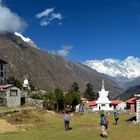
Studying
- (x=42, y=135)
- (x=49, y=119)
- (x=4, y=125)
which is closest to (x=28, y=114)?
(x=49, y=119)

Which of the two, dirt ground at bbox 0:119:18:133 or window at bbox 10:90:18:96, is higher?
window at bbox 10:90:18:96

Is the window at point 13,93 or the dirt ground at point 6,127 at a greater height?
the window at point 13,93

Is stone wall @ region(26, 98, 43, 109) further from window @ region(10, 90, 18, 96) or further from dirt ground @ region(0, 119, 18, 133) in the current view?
dirt ground @ region(0, 119, 18, 133)

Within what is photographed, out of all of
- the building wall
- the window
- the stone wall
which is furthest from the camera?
the stone wall

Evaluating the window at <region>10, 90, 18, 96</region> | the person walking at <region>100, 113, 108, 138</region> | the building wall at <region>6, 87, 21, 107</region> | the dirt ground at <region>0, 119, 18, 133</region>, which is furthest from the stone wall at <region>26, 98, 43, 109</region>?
the person walking at <region>100, 113, 108, 138</region>

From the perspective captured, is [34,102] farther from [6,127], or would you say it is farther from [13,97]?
[6,127]

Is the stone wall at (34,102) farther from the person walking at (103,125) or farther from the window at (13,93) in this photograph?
the person walking at (103,125)

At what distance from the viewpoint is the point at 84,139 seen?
41.7 meters

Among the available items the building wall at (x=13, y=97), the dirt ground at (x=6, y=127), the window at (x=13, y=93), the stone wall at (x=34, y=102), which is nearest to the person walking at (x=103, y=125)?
the dirt ground at (x=6, y=127)

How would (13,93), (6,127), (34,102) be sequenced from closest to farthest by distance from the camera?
(6,127) → (13,93) → (34,102)

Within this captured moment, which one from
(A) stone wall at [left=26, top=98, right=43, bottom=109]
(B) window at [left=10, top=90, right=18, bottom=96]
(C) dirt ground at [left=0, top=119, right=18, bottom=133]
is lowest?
(C) dirt ground at [left=0, top=119, right=18, bottom=133]

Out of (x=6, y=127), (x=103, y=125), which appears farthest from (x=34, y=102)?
(x=103, y=125)

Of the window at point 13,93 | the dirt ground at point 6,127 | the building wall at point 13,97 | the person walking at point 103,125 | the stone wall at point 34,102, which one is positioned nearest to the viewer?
the person walking at point 103,125

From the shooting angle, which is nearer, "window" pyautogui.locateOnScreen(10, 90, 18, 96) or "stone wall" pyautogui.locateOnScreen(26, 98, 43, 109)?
"window" pyautogui.locateOnScreen(10, 90, 18, 96)
